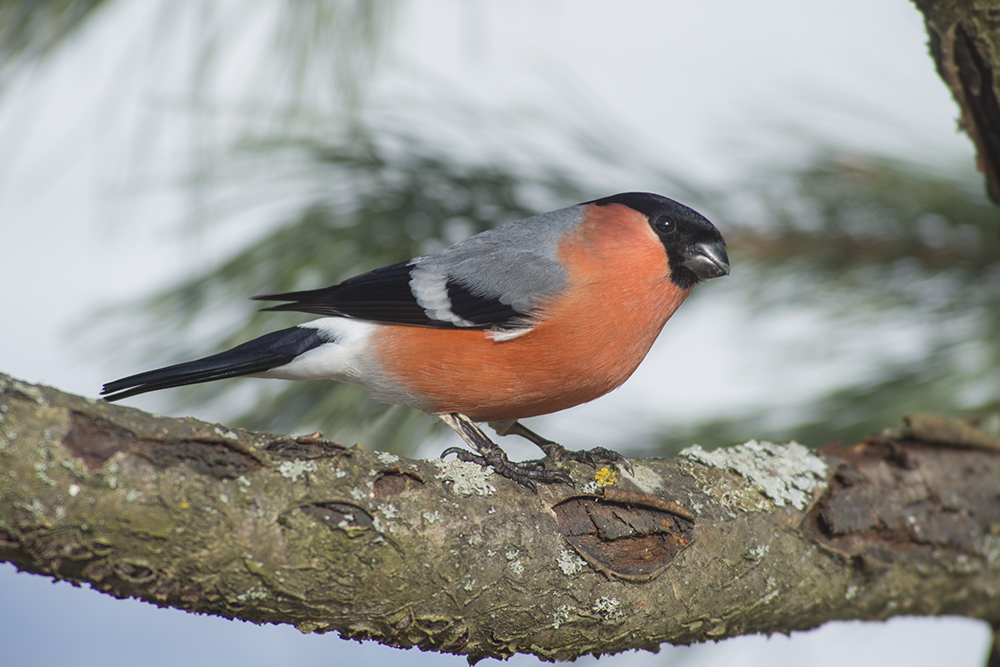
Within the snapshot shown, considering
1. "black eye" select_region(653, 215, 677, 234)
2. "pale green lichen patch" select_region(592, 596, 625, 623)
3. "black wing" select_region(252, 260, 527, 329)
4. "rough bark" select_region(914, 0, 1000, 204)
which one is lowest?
"pale green lichen patch" select_region(592, 596, 625, 623)

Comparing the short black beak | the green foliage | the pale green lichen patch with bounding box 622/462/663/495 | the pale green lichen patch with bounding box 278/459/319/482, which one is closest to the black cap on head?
the short black beak

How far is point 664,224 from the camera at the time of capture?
206 cm

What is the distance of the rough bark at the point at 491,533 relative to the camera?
1.09 meters

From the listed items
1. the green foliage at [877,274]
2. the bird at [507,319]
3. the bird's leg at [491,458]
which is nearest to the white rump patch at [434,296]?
the bird at [507,319]

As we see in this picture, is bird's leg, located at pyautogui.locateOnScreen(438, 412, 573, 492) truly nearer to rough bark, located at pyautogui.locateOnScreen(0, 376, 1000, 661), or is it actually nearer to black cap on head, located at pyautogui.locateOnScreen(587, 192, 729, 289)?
rough bark, located at pyautogui.locateOnScreen(0, 376, 1000, 661)

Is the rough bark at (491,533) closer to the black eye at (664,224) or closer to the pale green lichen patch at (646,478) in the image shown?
the pale green lichen patch at (646,478)

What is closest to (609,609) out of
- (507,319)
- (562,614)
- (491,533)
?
(562,614)

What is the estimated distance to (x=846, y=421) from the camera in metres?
2.38

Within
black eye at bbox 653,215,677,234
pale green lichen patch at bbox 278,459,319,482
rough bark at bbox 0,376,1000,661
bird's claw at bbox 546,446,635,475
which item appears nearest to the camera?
rough bark at bbox 0,376,1000,661

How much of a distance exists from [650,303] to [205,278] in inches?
48.5

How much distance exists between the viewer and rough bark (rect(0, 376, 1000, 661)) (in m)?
1.09

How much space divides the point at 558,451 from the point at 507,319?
0.35 metres

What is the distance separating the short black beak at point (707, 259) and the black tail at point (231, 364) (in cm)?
97

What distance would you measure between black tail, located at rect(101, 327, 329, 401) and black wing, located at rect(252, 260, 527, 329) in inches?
3.1
